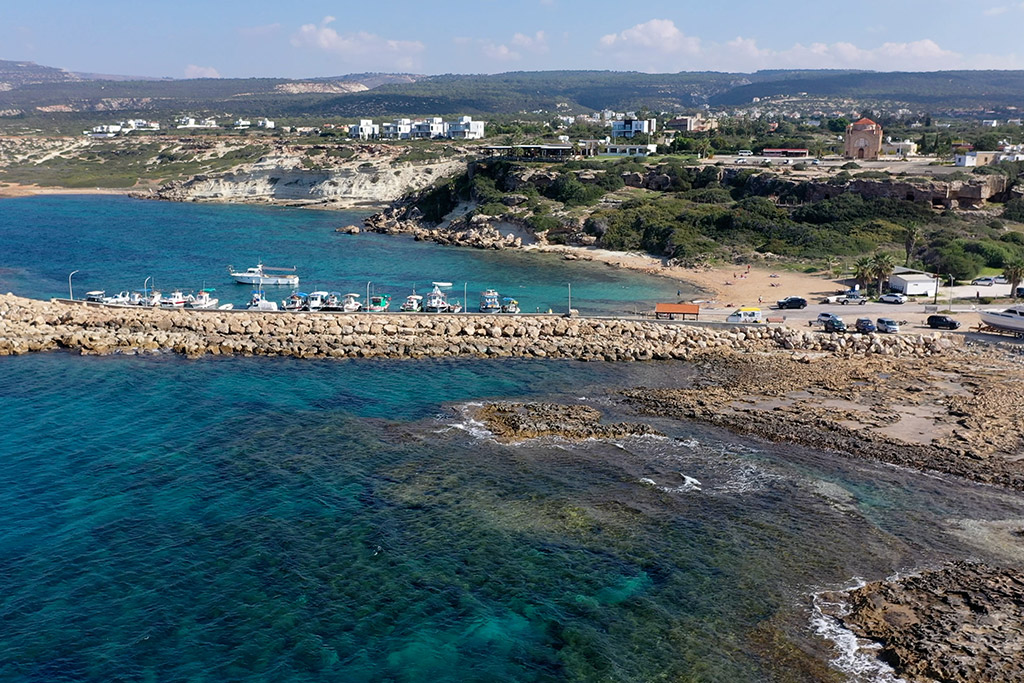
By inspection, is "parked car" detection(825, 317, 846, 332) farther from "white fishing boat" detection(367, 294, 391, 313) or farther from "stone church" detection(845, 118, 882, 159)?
"stone church" detection(845, 118, 882, 159)

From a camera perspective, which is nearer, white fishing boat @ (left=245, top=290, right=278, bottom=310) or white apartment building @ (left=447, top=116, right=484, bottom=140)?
white fishing boat @ (left=245, top=290, right=278, bottom=310)

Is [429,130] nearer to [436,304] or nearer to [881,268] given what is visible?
[436,304]

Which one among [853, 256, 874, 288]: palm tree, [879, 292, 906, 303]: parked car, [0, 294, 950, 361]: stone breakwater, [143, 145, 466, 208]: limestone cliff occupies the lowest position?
[0, 294, 950, 361]: stone breakwater

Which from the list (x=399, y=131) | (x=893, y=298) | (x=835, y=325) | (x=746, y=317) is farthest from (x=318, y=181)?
(x=835, y=325)

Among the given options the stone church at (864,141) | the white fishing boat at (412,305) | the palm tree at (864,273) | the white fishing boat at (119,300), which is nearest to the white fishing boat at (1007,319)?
the palm tree at (864,273)

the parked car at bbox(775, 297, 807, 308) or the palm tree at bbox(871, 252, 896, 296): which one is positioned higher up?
the palm tree at bbox(871, 252, 896, 296)

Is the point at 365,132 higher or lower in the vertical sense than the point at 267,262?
higher

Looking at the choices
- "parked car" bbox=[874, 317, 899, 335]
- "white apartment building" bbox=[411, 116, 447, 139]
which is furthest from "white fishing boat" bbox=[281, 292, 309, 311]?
"white apartment building" bbox=[411, 116, 447, 139]
